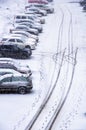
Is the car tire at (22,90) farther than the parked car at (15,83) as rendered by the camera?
Yes

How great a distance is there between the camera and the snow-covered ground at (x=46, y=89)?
25.7 m

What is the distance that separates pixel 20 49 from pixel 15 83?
34.7 ft

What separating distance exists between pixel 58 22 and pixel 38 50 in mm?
17322

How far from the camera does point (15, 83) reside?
30828 mm

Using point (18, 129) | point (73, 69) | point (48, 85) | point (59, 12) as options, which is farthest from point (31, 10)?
point (18, 129)

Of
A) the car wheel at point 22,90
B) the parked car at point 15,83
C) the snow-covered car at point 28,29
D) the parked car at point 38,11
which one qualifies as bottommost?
the parked car at point 38,11

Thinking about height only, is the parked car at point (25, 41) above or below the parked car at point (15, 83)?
below

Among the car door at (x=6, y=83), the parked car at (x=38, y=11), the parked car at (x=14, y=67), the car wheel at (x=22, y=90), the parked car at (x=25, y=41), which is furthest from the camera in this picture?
the parked car at (x=38, y=11)

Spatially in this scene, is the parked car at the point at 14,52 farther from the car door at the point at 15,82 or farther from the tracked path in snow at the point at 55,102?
the car door at the point at 15,82

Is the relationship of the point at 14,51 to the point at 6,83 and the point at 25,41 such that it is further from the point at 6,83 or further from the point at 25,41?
the point at 6,83

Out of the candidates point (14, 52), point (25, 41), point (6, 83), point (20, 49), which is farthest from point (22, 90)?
point (25, 41)

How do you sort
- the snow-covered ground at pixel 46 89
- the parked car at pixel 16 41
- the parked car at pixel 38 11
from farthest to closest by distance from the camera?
the parked car at pixel 38 11, the parked car at pixel 16 41, the snow-covered ground at pixel 46 89

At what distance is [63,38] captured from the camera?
165 ft

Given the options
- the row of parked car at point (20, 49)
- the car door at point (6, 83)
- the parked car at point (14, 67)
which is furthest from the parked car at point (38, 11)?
the car door at point (6, 83)
